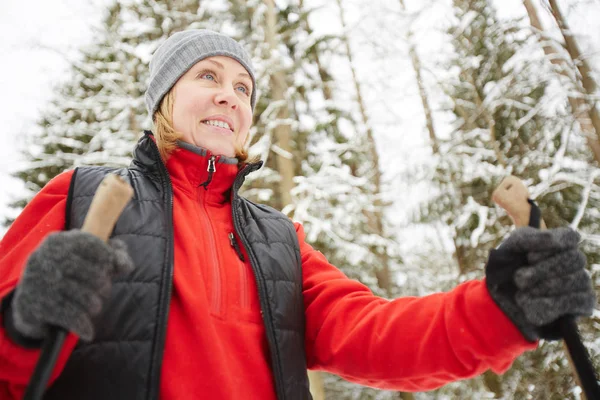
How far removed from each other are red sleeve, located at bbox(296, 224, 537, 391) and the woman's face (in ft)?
2.66

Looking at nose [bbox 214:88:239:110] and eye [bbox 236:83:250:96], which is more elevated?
eye [bbox 236:83:250:96]

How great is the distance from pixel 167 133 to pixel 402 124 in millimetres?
9492

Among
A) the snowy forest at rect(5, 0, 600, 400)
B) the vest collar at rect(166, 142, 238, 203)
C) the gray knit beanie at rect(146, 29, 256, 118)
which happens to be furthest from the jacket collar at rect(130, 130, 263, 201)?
the snowy forest at rect(5, 0, 600, 400)

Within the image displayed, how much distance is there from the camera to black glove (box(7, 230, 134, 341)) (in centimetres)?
97

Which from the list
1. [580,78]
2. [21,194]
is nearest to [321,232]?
[580,78]

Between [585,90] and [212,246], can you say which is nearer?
[212,246]

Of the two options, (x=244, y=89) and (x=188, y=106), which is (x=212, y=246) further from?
(x=244, y=89)

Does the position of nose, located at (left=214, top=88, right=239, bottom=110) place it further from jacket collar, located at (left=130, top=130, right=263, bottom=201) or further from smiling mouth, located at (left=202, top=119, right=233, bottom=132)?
jacket collar, located at (left=130, top=130, right=263, bottom=201)

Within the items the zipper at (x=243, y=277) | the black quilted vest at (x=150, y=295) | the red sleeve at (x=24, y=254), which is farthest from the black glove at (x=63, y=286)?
the zipper at (x=243, y=277)

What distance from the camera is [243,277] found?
1.65 metres

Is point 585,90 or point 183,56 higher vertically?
point 585,90

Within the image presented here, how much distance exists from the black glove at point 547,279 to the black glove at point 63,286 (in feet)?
3.77

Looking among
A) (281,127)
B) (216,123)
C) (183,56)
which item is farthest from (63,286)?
(281,127)

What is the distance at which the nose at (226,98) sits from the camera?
6.44 feet
